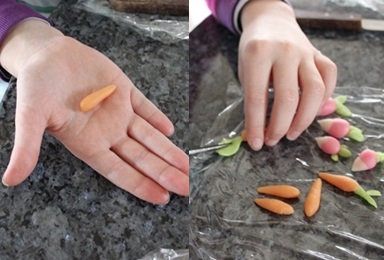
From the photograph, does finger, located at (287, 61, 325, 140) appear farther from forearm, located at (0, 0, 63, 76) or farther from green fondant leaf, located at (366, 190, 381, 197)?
forearm, located at (0, 0, 63, 76)

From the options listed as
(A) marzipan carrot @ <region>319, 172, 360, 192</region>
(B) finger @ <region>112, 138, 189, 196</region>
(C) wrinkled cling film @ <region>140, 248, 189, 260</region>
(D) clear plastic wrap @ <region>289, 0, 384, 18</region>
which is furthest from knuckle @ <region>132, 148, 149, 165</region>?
(D) clear plastic wrap @ <region>289, 0, 384, 18</region>

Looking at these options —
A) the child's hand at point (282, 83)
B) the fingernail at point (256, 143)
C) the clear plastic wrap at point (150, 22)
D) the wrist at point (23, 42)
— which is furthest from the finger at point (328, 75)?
the wrist at point (23, 42)

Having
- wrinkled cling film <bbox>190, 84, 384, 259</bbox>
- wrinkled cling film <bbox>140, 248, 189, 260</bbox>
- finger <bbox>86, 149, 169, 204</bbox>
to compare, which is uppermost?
finger <bbox>86, 149, 169, 204</bbox>

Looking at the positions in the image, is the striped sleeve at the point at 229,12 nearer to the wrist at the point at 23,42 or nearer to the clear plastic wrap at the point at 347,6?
the clear plastic wrap at the point at 347,6

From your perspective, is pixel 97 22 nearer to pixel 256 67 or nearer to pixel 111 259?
pixel 256 67

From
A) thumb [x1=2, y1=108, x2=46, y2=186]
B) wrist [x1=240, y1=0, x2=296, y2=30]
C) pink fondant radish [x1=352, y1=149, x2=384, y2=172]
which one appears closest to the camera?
thumb [x1=2, y1=108, x2=46, y2=186]

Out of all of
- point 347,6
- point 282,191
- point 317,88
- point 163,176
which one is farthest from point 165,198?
point 347,6

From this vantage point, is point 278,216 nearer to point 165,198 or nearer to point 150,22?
point 165,198
